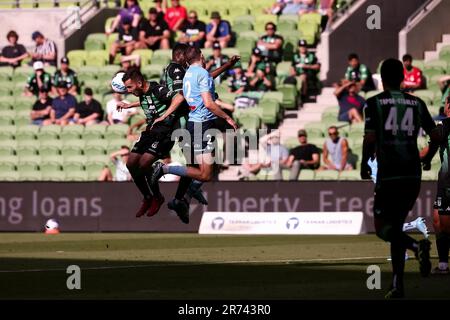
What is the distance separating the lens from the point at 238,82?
Answer: 32.3 metres

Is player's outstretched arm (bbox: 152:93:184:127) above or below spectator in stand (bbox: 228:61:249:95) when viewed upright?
below

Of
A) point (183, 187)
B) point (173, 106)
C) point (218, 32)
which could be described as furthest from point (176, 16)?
point (173, 106)

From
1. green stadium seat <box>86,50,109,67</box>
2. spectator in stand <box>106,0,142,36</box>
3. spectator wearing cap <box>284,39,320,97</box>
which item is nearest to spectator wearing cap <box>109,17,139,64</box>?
spectator in stand <box>106,0,142,36</box>

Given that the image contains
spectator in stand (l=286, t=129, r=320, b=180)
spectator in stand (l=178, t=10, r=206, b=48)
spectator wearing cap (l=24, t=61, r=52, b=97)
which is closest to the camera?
spectator in stand (l=286, t=129, r=320, b=180)

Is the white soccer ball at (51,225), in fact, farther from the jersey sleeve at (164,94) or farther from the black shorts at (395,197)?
the black shorts at (395,197)

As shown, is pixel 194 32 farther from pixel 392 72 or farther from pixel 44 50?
pixel 392 72

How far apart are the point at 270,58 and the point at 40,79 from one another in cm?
612

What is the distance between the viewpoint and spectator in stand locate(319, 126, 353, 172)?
95.9 feet

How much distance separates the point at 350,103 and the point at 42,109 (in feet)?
27.3

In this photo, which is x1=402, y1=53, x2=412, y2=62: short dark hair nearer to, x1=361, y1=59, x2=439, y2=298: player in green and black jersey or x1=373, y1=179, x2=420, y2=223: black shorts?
x1=361, y1=59, x2=439, y2=298: player in green and black jersey

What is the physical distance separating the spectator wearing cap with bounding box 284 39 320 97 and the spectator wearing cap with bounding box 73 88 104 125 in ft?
15.8

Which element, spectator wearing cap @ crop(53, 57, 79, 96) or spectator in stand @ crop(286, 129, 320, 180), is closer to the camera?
spectator in stand @ crop(286, 129, 320, 180)

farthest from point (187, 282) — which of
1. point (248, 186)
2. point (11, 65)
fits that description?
point (11, 65)

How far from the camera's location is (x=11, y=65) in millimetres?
36844
